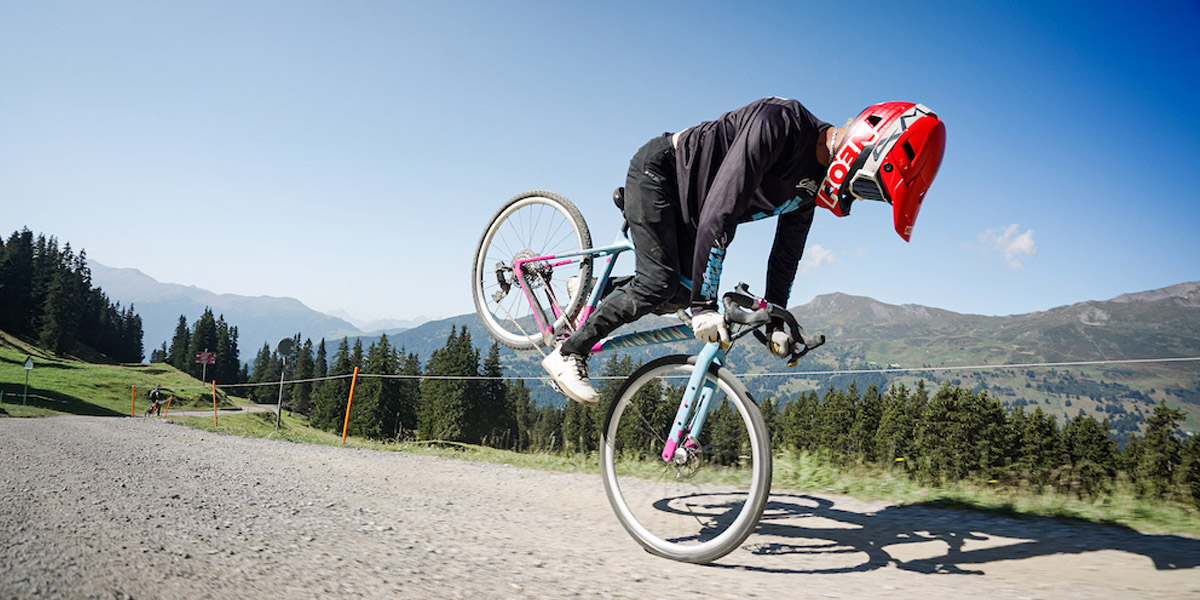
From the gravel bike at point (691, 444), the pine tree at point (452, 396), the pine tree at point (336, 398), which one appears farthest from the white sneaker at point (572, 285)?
the pine tree at point (336, 398)

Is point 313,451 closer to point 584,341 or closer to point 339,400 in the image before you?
point 584,341

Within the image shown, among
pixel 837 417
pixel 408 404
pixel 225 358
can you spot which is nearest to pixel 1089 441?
pixel 837 417

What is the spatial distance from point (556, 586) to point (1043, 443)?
77.4 m

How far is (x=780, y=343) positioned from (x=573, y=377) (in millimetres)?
1511

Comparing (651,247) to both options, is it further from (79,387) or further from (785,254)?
(79,387)

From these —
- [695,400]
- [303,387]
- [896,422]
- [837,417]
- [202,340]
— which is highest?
[202,340]

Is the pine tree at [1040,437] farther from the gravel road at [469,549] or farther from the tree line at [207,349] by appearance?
the tree line at [207,349]

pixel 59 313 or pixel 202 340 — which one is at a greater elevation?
pixel 59 313

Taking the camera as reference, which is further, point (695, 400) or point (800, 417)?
point (800, 417)

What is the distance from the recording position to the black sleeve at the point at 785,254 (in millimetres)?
4066

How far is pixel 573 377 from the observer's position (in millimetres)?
3941

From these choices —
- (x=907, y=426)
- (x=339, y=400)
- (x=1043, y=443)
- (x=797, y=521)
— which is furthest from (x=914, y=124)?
(x=339, y=400)

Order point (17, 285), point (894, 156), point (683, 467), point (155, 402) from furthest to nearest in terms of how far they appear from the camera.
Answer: point (17, 285) → point (155, 402) → point (683, 467) → point (894, 156)

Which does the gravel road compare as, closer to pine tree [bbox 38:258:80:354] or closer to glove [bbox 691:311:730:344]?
glove [bbox 691:311:730:344]
